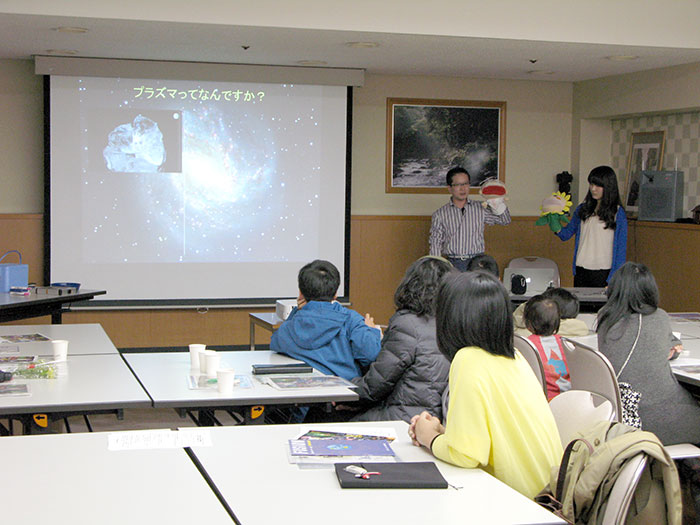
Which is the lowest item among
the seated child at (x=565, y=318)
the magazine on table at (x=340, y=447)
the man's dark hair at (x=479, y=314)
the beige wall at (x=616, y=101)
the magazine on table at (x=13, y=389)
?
the magazine on table at (x=13, y=389)

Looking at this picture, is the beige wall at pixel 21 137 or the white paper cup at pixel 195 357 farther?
the beige wall at pixel 21 137

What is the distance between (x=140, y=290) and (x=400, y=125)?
287 cm

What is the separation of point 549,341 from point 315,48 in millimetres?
3525

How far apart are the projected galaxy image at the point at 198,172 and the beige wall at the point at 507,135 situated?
1.89 ft

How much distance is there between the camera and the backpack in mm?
1917

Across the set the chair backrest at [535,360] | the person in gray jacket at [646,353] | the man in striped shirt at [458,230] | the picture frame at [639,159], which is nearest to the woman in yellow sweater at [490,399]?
the chair backrest at [535,360]

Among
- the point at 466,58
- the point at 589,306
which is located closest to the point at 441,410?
the point at 589,306

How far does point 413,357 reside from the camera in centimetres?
351

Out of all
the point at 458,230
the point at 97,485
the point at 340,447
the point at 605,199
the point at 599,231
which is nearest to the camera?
the point at 97,485

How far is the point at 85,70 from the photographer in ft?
23.6

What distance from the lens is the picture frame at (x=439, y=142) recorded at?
8188mm

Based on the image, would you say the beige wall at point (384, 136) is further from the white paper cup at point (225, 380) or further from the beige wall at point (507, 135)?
the white paper cup at point (225, 380)

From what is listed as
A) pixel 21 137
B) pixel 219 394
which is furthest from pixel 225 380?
pixel 21 137

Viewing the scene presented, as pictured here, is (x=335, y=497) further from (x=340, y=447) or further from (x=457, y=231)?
(x=457, y=231)
